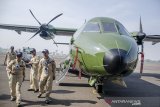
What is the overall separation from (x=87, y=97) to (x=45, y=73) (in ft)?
7.23

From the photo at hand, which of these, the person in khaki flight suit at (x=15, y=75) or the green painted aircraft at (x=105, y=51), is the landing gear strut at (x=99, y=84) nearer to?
the green painted aircraft at (x=105, y=51)

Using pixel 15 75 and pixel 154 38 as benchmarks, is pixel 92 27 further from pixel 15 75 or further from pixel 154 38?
pixel 154 38

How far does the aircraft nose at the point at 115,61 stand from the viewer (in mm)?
6906

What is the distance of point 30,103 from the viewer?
8039 mm

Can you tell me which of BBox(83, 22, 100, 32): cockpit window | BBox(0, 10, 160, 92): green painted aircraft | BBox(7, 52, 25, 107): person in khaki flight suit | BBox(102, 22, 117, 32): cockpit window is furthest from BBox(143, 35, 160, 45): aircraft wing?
BBox(7, 52, 25, 107): person in khaki flight suit

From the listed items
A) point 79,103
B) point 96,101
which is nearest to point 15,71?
point 79,103

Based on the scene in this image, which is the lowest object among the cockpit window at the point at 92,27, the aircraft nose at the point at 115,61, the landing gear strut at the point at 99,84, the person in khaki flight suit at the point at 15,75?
the landing gear strut at the point at 99,84

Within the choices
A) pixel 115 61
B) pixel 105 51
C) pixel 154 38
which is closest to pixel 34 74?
pixel 105 51

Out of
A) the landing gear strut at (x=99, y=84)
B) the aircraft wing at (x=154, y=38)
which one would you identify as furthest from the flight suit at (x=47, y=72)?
the aircraft wing at (x=154, y=38)

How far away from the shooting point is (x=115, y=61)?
6883 mm

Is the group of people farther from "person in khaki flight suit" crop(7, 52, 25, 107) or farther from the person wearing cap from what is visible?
the person wearing cap

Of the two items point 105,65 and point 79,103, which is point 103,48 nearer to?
point 105,65

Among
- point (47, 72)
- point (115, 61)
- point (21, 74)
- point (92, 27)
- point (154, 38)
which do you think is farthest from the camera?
point (154, 38)

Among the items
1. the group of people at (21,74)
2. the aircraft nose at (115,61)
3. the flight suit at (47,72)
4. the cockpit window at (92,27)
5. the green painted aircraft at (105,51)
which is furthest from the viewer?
the cockpit window at (92,27)
